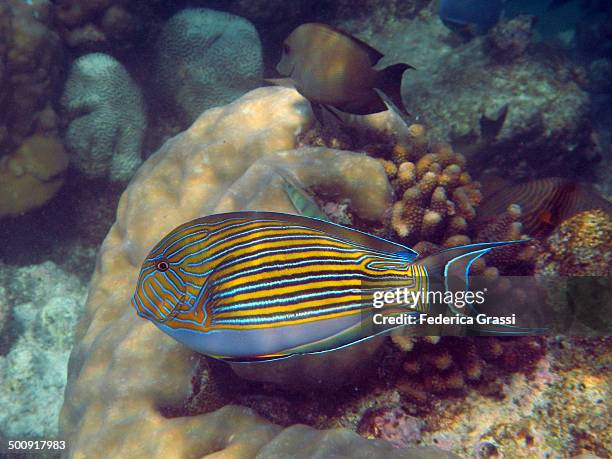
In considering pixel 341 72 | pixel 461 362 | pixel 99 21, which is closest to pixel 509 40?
pixel 341 72

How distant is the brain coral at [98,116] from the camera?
5.75 m

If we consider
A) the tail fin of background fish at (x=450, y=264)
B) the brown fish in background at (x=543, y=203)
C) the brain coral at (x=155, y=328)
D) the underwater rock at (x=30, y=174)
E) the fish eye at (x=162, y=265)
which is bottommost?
the underwater rock at (x=30, y=174)

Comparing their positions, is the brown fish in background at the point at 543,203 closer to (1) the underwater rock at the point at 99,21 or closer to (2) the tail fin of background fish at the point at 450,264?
(2) the tail fin of background fish at the point at 450,264

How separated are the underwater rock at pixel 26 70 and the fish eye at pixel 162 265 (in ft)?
15.9

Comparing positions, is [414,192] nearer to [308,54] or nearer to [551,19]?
[308,54]

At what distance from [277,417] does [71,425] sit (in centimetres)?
180

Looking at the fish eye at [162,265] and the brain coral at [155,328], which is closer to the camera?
the fish eye at [162,265]

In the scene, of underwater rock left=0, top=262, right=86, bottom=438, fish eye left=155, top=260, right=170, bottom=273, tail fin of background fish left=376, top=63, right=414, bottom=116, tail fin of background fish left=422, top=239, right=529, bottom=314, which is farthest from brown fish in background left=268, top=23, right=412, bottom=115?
underwater rock left=0, top=262, right=86, bottom=438

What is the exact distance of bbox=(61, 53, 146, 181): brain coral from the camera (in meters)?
5.75

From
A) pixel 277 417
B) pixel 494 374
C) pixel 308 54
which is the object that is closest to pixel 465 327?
pixel 494 374


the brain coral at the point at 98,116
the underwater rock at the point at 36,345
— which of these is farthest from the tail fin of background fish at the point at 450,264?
the underwater rock at the point at 36,345

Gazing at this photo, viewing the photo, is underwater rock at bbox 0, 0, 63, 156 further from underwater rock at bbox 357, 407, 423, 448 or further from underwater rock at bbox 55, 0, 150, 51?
underwater rock at bbox 357, 407, 423, 448

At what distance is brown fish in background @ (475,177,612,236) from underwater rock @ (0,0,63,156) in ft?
18.2

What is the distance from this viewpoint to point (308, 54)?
3.00 m
